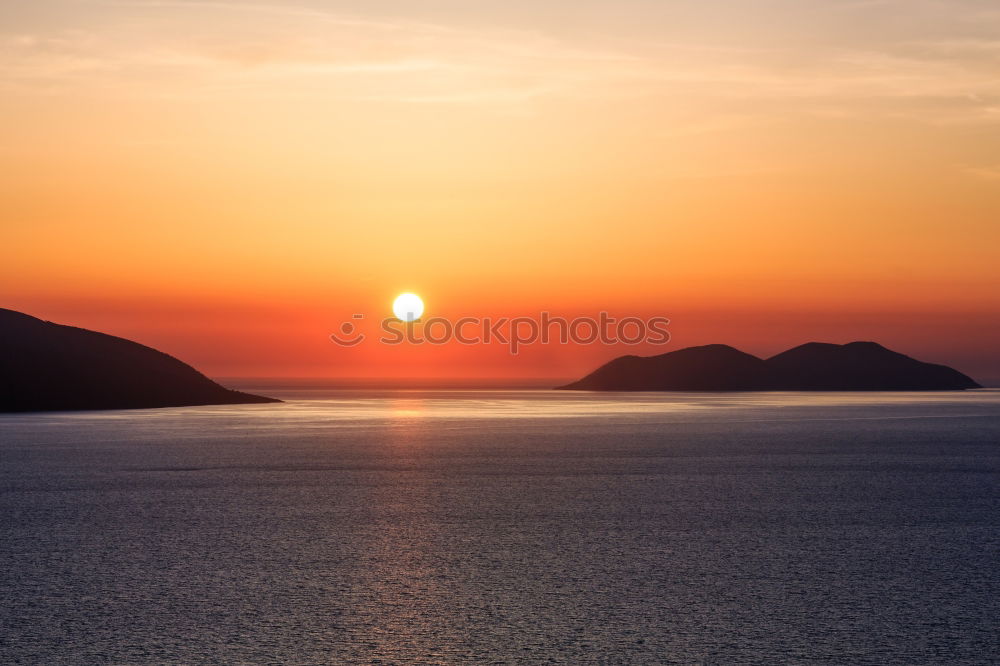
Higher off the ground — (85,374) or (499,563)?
(85,374)

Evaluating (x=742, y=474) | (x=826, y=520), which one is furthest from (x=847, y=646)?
(x=742, y=474)

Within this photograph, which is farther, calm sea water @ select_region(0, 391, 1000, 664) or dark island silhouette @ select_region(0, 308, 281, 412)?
dark island silhouette @ select_region(0, 308, 281, 412)

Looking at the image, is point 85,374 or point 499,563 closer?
point 499,563

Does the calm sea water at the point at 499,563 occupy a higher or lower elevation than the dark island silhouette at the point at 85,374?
lower

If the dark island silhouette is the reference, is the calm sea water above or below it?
below

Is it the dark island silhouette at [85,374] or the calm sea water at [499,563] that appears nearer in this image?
the calm sea water at [499,563]
